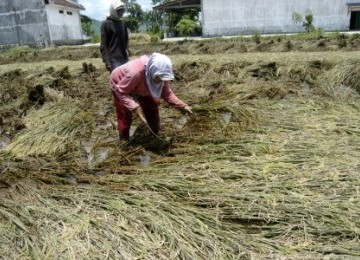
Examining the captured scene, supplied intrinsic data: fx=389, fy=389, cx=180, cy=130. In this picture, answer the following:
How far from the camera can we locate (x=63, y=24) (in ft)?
83.6

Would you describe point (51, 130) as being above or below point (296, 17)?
below

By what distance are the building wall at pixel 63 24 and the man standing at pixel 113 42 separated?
20.6m

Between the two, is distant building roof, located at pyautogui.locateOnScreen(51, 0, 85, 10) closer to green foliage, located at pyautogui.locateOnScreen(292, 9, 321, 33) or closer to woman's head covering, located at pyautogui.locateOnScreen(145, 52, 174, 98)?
green foliage, located at pyautogui.locateOnScreen(292, 9, 321, 33)

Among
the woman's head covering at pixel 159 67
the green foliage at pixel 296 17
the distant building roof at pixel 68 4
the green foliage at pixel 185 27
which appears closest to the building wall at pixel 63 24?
the distant building roof at pixel 68 4

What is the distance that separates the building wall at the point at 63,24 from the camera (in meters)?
23.8

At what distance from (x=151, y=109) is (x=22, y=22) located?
23033 mm

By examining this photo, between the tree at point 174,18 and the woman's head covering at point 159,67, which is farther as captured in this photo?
the tree at point 174,18

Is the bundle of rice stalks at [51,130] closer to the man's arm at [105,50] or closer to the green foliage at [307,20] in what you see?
the man's arm at [105,50]

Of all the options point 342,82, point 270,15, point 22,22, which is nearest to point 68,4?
point 22,22

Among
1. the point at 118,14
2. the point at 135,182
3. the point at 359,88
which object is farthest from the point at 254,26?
the point at 135,182

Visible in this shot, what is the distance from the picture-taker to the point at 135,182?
275cm

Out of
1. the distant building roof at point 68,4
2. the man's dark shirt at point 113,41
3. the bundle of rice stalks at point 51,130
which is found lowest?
the bundle of rice stalks at point 51,130

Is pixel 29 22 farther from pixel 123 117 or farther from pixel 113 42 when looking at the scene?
pixel 123 117

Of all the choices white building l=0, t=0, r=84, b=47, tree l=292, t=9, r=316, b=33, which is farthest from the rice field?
white building l=0, t=0, r=84, b=47
